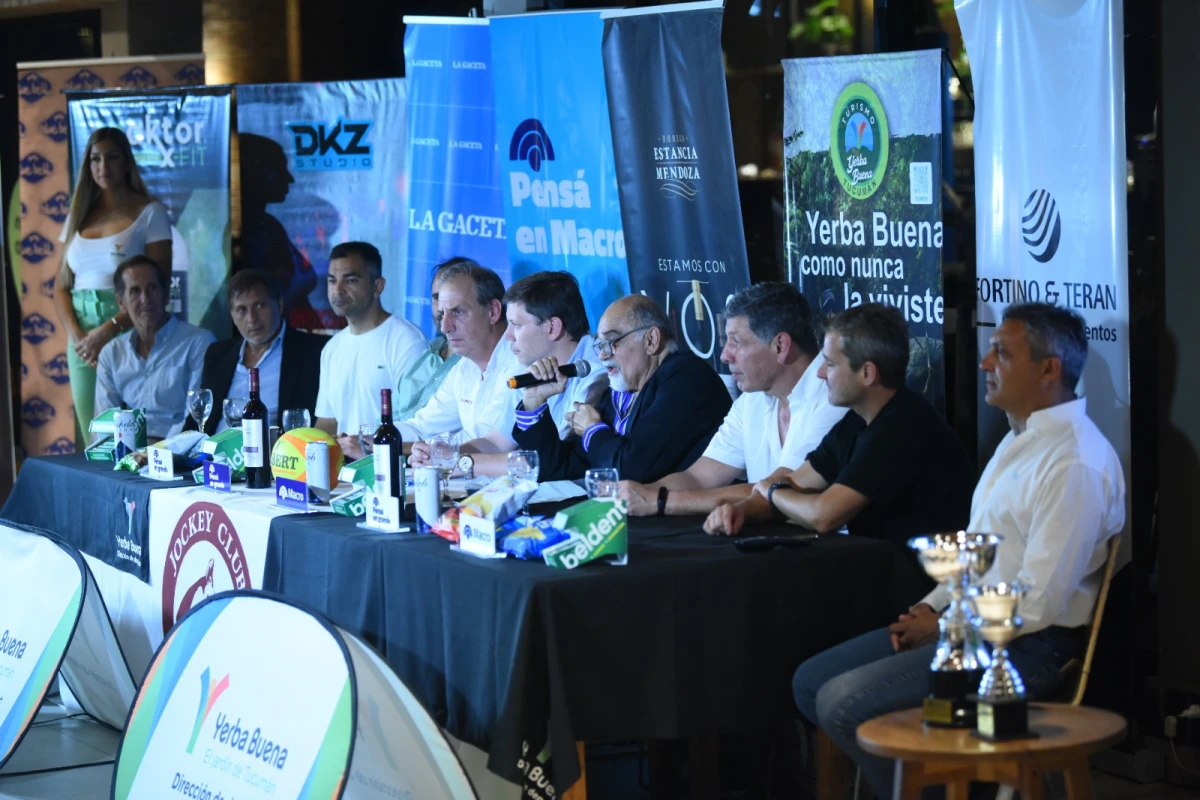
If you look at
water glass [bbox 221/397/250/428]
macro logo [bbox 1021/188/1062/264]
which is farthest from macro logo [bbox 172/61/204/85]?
macro logo [bbox 1021/188/1062/264]

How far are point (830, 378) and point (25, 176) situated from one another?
5.24 meters

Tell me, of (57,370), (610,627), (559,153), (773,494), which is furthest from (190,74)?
(610,627)

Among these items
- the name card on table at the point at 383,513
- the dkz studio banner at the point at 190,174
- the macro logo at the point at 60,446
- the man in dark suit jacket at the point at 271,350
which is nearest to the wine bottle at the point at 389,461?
the name card on table at the point at 383,513

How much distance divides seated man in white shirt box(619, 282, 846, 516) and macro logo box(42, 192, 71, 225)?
14.8 ft

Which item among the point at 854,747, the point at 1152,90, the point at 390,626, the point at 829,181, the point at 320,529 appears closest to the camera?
the point at 854,747

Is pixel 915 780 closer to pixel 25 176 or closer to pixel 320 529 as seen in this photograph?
pixel 320 529

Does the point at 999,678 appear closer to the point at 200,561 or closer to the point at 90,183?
the point at 200,561

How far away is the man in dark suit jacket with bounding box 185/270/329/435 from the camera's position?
6105 mm

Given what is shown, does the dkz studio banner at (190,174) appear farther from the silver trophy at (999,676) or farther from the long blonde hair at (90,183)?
the silver trophy at (999,676)

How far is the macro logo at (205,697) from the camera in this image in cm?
290

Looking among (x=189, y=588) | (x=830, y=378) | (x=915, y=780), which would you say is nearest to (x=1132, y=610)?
(x=830, y=378)

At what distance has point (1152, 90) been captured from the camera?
3.56m

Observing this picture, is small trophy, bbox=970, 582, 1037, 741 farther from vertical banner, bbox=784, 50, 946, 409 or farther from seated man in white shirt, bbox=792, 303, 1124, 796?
vertical banner, bbox=784, 50, 946, 409

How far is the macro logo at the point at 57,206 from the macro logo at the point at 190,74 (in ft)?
2.72
